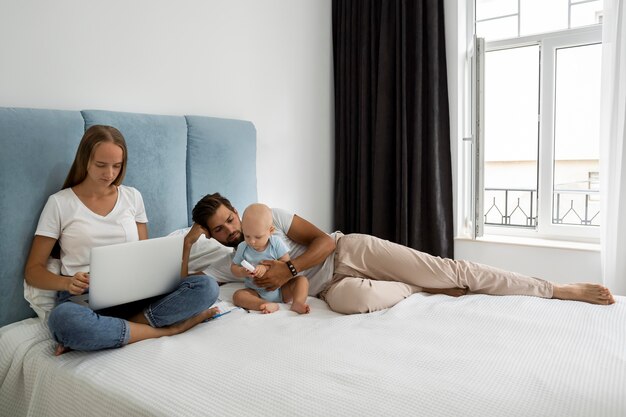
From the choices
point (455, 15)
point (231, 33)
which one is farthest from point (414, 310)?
point (455, 15)

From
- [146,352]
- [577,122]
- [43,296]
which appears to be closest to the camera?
[146,352]

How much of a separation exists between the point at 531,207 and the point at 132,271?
8.96 ft

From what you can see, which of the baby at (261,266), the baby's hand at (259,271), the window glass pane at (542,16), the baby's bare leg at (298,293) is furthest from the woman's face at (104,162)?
the window glass pane at (542,16)

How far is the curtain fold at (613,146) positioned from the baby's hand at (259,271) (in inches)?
74.4

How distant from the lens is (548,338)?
1.42 metres

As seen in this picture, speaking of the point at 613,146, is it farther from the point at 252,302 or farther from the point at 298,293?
the point at 252,302

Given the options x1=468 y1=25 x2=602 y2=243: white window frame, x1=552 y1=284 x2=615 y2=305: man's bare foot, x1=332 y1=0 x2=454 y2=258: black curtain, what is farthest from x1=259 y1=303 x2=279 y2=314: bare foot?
x1=468 y1=25 x2=602 y2=243: white window frame

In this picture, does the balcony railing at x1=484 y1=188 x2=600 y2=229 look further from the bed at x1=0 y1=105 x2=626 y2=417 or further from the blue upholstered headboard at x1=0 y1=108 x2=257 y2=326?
the blue upholstered headboard at x1=0 y1=108 x2=257 y2=326

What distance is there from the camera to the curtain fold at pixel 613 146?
2490 millimetres

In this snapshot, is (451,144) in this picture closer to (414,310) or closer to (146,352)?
(414,310)

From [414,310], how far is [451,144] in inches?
65.4

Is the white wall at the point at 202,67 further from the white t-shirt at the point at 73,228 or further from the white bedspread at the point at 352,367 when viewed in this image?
the white bedspread at the point at 352,367

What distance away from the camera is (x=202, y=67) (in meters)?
2.55

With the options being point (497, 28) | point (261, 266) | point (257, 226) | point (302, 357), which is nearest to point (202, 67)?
point (257, 226)
